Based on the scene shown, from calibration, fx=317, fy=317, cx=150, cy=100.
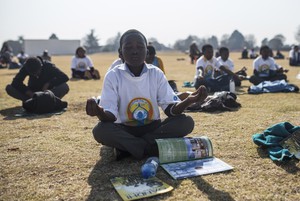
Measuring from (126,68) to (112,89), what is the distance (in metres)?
0.32

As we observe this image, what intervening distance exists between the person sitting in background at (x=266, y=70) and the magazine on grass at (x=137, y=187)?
7679 mm

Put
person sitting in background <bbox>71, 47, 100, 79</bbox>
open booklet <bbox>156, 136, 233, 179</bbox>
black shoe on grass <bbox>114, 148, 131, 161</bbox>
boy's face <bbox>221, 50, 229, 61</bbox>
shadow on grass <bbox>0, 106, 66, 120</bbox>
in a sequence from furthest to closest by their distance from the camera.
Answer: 1. person sitting in background <bbox>71, 47, 100, 79</bbox>
2. boy's face <bbox>221, 50, 229, 61</bbox>
3. shadow on grass <bbox>0, 106, 66, 120</bbox>
4. black shoe on grass <bbox>114, 148, 131, 161</bbox>
5. open booklet <bbox>156, 136, 233, 179</bbox>

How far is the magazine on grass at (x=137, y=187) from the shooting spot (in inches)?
99.0

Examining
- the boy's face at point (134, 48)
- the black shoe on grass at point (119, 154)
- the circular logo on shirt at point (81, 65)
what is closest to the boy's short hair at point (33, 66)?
the boy's face at point (134, 48)

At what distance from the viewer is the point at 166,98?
354cm

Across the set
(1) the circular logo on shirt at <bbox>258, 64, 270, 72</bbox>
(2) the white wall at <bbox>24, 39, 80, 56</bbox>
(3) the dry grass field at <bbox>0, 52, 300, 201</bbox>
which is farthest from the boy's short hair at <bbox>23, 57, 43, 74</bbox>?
(2) the white wall at <bbox>24, 39, 80, 56</bbox>

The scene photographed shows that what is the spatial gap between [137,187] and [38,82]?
16.0ft

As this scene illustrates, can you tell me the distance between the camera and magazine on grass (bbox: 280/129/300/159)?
130 inches

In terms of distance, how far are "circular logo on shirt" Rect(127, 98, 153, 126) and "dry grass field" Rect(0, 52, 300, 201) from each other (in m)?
0.46

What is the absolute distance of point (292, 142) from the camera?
3355 millimetres

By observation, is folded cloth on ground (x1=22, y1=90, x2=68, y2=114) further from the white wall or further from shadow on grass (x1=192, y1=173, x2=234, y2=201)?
the white wall

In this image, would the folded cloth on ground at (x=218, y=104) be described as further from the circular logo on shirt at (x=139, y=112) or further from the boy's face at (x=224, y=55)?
the boy's face at (x=224, y=55)

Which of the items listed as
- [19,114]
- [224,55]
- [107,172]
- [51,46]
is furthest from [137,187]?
[51,46]

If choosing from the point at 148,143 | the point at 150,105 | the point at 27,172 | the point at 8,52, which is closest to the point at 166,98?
the point at 150,105
